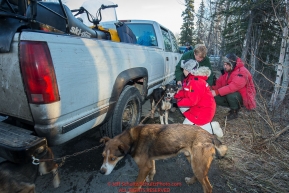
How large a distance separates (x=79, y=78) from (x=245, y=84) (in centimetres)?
386

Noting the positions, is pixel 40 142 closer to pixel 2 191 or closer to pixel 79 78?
pixel 2 191

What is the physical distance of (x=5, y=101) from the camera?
1738 millimetres

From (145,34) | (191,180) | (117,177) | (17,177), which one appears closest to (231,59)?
(145,34)

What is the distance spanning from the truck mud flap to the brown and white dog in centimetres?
83

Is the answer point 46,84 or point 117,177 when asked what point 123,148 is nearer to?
point 117,177

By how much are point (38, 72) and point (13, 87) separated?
348 millimetres

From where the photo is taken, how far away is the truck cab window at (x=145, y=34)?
4.57 metres

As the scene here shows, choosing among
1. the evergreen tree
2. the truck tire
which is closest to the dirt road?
the truck tire

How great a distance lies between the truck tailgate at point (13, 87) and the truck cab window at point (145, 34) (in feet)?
11.1

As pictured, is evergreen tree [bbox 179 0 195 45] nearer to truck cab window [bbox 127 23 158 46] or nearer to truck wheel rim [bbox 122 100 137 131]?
truck cab window [bbox 127 23 158 46]

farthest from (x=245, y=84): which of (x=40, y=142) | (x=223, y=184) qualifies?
(x=40, y=142)

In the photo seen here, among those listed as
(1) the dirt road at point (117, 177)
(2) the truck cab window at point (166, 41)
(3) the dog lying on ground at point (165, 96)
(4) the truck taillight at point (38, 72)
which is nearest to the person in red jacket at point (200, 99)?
(1) the dirt road at point (117, 177)

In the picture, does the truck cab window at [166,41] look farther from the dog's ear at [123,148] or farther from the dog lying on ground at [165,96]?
the dog's ear at [123,148]

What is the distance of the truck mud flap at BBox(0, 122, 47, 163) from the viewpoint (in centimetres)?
144
